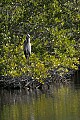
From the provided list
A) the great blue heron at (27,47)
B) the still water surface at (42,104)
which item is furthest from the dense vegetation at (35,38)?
the still water surface at (42,104)

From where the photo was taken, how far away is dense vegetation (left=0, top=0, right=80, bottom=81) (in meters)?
23.0

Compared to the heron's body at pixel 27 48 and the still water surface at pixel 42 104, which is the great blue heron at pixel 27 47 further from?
the still water surface at pixel 42 104

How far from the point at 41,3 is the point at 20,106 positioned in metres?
8.21

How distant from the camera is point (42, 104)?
19250mm

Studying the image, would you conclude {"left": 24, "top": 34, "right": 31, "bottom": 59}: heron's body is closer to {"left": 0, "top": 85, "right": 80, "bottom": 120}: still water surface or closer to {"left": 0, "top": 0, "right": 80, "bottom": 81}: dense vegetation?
{"left": 0, "top": 0, "right": 80, "bottom": 81}: dense vegetation

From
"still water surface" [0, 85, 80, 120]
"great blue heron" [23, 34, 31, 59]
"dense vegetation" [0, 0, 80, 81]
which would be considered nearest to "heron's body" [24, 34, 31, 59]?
"great blue heron" [23, 34, 31, 59]

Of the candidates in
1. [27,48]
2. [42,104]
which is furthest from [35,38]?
[42,104]

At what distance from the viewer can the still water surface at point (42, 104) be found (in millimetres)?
16781

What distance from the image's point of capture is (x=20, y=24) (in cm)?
2481

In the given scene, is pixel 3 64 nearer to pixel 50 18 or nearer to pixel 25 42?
pixel 25 42

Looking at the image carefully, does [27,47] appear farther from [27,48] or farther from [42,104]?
[42,104]

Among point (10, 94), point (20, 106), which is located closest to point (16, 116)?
point (20, 106)

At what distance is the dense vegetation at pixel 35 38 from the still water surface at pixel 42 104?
1085mm

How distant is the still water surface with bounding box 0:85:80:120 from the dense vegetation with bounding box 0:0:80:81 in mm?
1085
